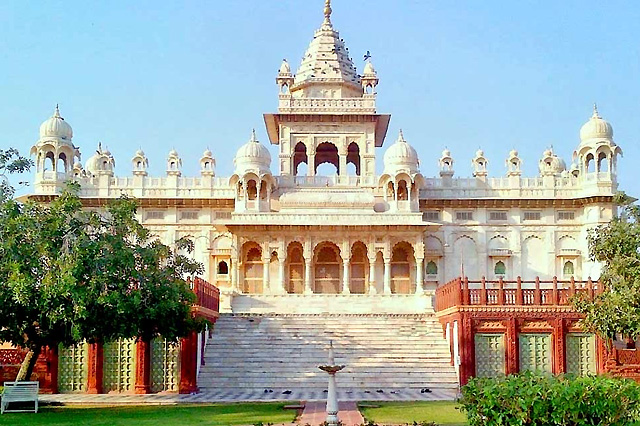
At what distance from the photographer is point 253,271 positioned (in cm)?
3834

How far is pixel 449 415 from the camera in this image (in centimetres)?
1658

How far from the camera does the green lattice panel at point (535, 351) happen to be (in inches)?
942

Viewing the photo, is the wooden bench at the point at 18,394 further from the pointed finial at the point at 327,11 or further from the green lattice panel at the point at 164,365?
the pointed finial at the point at 327,11

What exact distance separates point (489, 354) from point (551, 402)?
12672 millimetres

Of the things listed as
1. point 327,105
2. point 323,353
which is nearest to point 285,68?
point 327,105

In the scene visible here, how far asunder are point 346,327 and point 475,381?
1503 cm

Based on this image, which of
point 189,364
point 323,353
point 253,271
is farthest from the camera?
point 253,271

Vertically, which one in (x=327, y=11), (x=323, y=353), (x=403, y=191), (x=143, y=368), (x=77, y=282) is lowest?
(x=143, y=368)

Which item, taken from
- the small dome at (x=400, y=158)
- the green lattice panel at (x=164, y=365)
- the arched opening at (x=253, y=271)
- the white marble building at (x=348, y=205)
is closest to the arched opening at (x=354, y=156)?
the white marble building at (x=348, y=205)

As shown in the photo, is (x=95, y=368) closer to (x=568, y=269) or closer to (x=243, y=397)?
(x=243, y=397)

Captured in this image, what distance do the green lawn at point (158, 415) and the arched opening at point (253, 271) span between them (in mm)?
18759

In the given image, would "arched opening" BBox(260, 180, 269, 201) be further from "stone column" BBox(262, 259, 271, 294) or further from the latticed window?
the latticed window

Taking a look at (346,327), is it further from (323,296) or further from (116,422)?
(116,422)

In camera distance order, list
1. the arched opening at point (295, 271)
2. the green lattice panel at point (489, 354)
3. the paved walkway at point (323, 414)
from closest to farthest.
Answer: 1. the paved walkway at point (323, 414)
2. the green lattice panel at point (489, 354)
3. the arched opening at point (295, 271)
